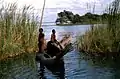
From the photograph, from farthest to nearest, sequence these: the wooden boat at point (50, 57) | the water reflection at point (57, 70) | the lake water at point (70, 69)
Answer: the wooden boat at point (50, 57)
the water reflection at point (57, 70)
the lake water at point (70, 69)

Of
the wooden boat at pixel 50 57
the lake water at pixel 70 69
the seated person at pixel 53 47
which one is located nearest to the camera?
the lake water at pixel 70 69

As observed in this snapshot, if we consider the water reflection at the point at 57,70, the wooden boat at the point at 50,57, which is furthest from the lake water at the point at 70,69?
the wooden boat at the point at 50,57

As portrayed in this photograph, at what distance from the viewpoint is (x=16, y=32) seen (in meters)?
20.9

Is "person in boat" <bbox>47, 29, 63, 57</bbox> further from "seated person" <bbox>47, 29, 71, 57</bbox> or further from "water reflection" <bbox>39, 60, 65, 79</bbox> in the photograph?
"water reflection" <bbox>39, 60, 65, 79</bbox>

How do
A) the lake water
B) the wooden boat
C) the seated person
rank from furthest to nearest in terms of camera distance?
the seated person
the wooden boat
the lake water

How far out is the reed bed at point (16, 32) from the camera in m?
19.2

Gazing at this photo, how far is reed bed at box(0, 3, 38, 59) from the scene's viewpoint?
19188mm

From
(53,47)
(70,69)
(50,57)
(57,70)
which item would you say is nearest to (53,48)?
(53,47)

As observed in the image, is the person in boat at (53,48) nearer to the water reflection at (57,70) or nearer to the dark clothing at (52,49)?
the dark clothing at (52,49)

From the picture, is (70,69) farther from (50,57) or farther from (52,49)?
(52,49)

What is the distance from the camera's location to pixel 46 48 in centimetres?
1758

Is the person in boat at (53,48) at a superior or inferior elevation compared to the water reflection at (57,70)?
superior

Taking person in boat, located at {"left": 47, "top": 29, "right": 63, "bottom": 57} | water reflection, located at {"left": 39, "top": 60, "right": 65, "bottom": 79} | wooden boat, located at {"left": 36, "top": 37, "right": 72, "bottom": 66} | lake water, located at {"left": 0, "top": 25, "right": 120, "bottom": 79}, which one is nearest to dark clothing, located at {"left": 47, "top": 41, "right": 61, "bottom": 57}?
person in boat, located at {"left": 47, "top": 29, "right": 63, "bottom": 57}

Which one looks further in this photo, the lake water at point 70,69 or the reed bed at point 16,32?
A: the reed bed at point 16,32
